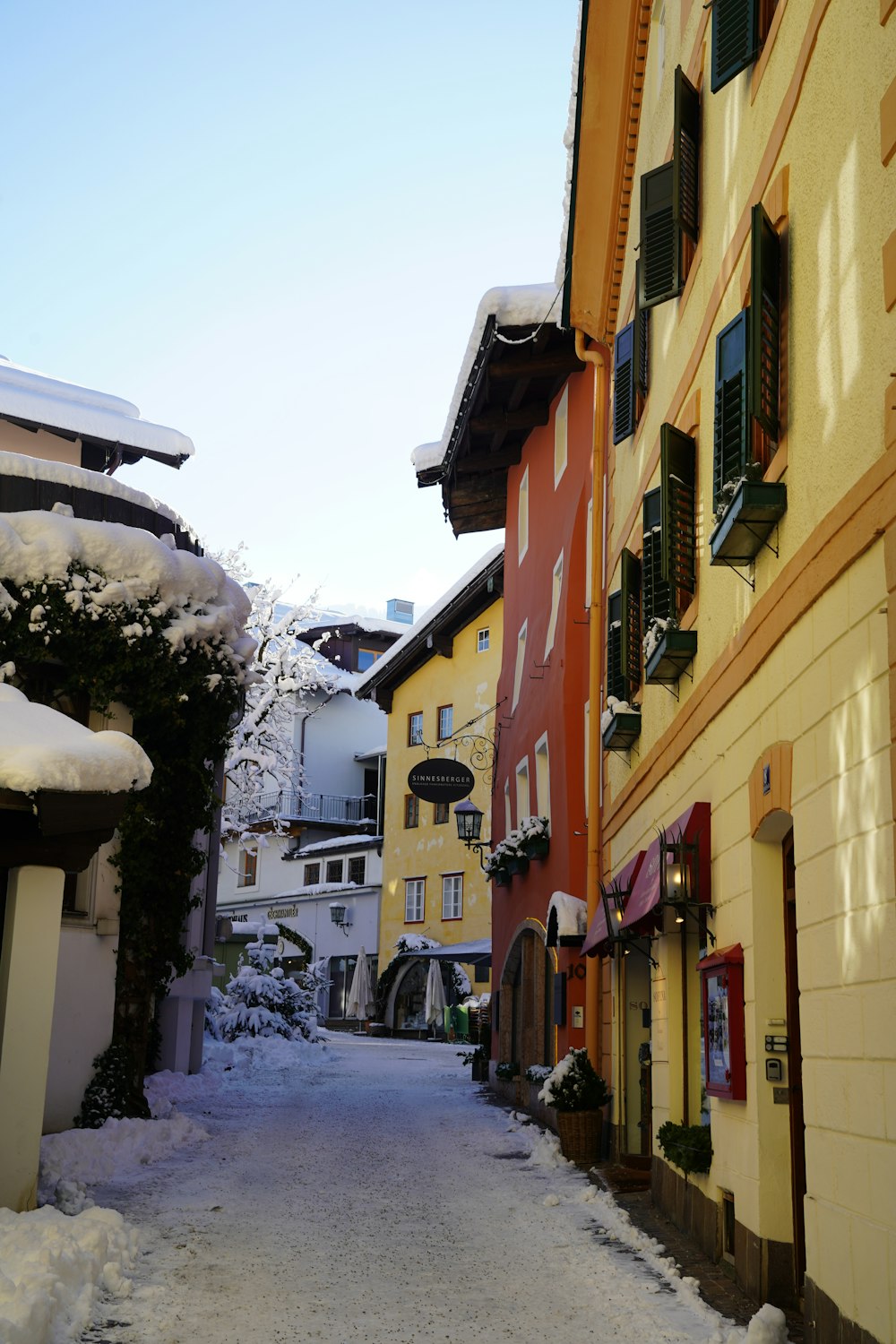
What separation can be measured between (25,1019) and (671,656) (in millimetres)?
4561

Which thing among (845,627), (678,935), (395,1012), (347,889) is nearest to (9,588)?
(678,935)

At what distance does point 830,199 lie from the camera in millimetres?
5605

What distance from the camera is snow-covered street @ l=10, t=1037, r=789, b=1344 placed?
628cm

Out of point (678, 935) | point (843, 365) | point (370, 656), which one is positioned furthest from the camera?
point (370, 656)

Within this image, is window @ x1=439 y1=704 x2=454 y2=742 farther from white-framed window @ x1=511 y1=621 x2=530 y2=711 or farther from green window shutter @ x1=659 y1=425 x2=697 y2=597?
green window shutter @ x1=659 y1=425 x2=697 y2=597

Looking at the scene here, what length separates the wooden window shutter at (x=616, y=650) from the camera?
39.5 feet

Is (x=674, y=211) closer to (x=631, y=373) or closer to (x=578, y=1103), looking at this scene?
(x=631, y=373)

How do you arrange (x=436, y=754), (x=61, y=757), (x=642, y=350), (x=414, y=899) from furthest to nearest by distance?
(x=414, y=899) → (x=436, y=754) → (x=642, y=350) → (x=61, y=757)

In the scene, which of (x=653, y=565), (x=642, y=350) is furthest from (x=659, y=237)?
(x=642, y=350)

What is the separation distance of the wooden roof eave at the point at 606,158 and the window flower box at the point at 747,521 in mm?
6995

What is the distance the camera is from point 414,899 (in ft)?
120

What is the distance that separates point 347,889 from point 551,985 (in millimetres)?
24696

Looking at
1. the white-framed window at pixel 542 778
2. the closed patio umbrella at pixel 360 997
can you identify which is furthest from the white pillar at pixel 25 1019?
the closed patio umbrella at pixel 360 997

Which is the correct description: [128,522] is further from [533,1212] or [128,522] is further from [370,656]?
[370,656]
